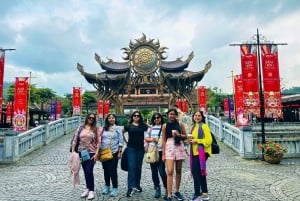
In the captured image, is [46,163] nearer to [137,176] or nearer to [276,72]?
[137,176]

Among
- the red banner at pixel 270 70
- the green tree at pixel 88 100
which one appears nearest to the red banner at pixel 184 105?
the red banner at pixel 270 70

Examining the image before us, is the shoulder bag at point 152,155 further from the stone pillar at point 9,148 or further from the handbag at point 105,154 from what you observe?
the stone pillar at point 9,148

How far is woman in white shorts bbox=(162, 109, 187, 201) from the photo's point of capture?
4.43 meters

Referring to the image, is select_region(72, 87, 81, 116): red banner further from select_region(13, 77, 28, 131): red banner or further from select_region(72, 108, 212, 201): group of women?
select_region(72, 108, 212, 201): group of women

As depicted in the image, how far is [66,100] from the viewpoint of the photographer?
5119cm

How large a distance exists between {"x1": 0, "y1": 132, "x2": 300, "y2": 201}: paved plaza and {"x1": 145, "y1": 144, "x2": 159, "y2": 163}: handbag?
786 millimetres

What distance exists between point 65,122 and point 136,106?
2089cm

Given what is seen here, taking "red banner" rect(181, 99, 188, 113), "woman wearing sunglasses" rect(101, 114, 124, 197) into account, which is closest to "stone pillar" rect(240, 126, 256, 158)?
"woman wearing sunglasses" rect(101, 114, 124, 197)

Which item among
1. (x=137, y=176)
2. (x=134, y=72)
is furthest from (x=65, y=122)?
(x=134, y=72)

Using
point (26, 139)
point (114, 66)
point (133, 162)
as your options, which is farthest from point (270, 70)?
point (114, 66)

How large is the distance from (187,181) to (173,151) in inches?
83.6

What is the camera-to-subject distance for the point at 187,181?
6.20 meters

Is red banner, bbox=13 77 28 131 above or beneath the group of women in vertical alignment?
above

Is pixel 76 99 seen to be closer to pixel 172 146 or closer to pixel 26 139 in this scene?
pixel 26 139
